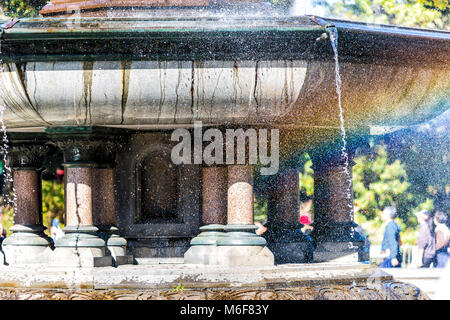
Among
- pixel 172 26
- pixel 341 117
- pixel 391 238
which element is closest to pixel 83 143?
pixel 172 26

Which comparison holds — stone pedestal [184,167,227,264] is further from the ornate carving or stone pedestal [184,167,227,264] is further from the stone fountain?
the ornate carving

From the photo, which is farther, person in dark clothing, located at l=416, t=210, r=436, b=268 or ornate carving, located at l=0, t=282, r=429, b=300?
person in dark clothing, located at l=416, t=210, r=436, b=268

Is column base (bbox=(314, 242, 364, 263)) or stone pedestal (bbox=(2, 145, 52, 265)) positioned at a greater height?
stone pedestal (bbox=(2, 145, 52, 265))

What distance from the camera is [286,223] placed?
6.00 meters

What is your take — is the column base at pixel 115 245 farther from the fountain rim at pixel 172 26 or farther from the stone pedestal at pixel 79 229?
the fountain rim at pixel 172 26

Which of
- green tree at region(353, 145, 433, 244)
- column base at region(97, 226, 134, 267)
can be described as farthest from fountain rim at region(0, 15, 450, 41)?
green tree at region(353, 145, 433, 244)

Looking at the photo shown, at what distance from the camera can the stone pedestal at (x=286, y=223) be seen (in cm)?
579

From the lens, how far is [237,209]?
16.5 feet

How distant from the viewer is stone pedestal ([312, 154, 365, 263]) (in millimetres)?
5648

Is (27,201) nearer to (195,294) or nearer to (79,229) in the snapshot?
(79,229)
